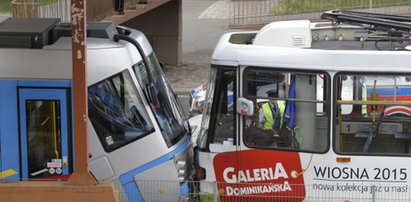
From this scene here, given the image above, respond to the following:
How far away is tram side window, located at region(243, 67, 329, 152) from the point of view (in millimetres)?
8406

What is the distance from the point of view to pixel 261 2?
25.6 meters

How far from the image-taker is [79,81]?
26.2 ft

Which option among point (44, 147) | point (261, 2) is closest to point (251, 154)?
point (44, 147)

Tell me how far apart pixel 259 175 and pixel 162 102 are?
1.67 m

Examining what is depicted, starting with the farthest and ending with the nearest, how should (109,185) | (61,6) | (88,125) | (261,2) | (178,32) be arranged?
(261,2) < (178,32) < (61,6) < (88,125) < (109,185)

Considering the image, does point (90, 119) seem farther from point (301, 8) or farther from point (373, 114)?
point (301, 8)

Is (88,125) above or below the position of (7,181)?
above

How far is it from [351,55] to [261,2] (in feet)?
57.5

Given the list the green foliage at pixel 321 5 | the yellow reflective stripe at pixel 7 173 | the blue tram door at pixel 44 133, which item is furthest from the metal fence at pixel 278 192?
the green foliage at pixel 321 5

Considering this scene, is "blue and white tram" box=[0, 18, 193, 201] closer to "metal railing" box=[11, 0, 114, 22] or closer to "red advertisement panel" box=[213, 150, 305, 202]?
"red advertisement panel" box=[213, 150, 305, 202]

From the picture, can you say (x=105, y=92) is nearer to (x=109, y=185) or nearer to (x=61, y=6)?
(x=109, y=185)

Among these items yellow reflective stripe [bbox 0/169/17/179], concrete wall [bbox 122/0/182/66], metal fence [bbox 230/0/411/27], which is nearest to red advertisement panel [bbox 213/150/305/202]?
yellow reflective stripe [bbox 0/169/17/179]

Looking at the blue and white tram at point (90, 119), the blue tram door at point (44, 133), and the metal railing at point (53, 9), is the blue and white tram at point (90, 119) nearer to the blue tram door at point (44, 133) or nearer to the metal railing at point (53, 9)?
the blue tram door at point (44, 133)

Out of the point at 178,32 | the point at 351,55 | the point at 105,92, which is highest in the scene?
the point at 351,55
